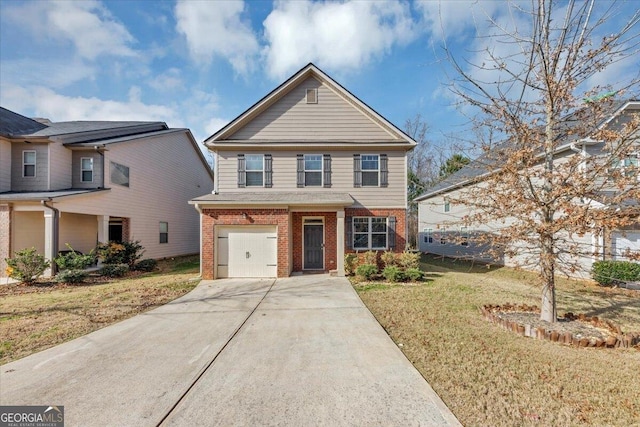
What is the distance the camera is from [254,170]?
11.9 m

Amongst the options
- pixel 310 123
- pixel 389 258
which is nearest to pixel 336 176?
pixel 310 123

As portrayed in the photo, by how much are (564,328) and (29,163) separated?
65.6 feet

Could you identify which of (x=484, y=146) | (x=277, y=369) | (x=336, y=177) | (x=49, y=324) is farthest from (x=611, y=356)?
(x=49, y=324)

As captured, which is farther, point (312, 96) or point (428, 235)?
point (428, 235)

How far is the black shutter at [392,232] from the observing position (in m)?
11.5

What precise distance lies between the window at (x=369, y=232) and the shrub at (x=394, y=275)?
1940mm

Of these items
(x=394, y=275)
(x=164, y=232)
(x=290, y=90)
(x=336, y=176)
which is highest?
(x=290, y=90)

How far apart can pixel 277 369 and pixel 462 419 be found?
2.36m

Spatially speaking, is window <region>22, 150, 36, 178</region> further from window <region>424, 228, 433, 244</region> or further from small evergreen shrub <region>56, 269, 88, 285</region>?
window <region>424, 228, 433, 244</region>

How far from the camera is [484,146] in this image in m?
5.84

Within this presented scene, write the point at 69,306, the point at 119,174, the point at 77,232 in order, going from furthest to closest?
the point at 77,232 → the point at 119,174 → the point at 69,306

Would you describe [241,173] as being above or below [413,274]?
above

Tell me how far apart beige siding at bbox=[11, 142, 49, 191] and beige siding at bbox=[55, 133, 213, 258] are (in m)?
2.32

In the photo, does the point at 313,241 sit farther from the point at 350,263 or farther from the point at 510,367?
the point at 510,367
